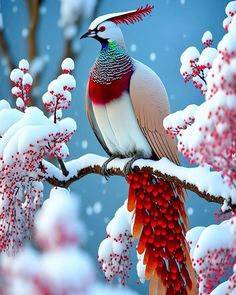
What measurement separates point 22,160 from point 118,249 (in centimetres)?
36

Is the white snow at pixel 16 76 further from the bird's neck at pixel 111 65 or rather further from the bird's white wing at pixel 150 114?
the bird's white wing at pixel 150 114

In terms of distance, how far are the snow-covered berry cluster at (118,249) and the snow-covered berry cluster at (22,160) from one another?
207 millimetres

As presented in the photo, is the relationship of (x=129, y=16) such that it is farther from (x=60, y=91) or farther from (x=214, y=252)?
(x=214, y=252)

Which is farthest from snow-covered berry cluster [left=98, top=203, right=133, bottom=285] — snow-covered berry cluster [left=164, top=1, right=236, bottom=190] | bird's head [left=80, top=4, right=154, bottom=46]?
snow-covered berry cluster [left=164, top=1, right=236, bottom=190]

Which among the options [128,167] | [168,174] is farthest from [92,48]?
[168,174]

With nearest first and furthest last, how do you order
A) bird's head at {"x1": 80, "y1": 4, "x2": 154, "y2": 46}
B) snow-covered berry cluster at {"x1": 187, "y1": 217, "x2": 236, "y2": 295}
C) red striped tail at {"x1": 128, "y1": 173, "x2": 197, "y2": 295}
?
snow-covered berry cluster at {"x1": 187, "y1": 217, "x2": 236, "y2": 295} < red striped tail at {"x1": 128, "y1": 173, "x2": 197, "y2": 295} < bird's head at {"x1": 80, "y1": 4, "x2": 154, "y2": 46}

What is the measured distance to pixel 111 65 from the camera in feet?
3.73

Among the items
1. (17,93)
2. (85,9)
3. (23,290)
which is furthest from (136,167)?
(23,290)

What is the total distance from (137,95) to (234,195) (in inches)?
15.8

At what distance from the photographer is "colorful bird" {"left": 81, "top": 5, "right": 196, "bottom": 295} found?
1050 millimetres

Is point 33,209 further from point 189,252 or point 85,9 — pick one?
point 85,9

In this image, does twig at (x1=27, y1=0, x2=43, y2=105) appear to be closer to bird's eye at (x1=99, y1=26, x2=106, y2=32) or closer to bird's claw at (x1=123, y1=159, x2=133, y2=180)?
bird's eye at (x1=99, y1=26, x2=106, y2=32)

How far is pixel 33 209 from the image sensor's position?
1.18 metres

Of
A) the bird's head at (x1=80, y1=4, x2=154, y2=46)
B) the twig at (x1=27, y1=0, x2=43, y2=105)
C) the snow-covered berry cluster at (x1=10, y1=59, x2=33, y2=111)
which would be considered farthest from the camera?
the twig at (x1=27, y1=0, x2=43, y2=105)
